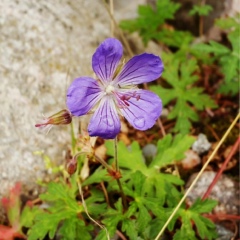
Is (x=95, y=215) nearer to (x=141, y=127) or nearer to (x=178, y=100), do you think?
(x=141, y=127)

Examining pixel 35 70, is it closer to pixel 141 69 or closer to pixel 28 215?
pixel 28 215

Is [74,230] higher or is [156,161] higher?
[156,161]

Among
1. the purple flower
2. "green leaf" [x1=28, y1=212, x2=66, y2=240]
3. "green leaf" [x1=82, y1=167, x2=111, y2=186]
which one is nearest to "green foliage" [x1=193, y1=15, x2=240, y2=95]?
"green leaf" [x1=82, y1=167, x2=111, y2=186]

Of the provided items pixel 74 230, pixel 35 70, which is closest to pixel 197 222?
pixel 74 230

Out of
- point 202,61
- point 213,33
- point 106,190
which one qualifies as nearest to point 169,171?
point 106,190

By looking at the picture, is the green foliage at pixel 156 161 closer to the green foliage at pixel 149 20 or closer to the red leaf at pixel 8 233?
the red leaf at pixel 8 233
